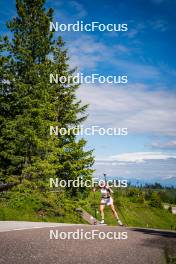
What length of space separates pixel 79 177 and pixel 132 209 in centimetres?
3838

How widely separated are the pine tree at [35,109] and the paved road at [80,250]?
17.6m

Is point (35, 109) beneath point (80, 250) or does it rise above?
above

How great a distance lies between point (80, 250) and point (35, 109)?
21.5 metres

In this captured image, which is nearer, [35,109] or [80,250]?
[80,250]

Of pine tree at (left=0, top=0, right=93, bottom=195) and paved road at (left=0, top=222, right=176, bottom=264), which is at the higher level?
pine tree at (left=0, top=0, right=93, bottom=195)

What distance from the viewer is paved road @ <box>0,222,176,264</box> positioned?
6.52 metres

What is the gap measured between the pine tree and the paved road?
57.8 ft

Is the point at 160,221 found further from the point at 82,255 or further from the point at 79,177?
the point at 82,255

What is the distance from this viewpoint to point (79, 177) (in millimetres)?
28141

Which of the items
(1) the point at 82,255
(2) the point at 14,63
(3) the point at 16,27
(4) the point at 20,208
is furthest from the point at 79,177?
(1) the point at 82,255

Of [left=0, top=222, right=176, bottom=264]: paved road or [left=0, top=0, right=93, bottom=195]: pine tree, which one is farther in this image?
[left=0, top=0, right=93, bottom=195]: pine tree

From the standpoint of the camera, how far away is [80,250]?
7.68m

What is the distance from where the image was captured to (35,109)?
93.1ft

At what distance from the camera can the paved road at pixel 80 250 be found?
6.52m
